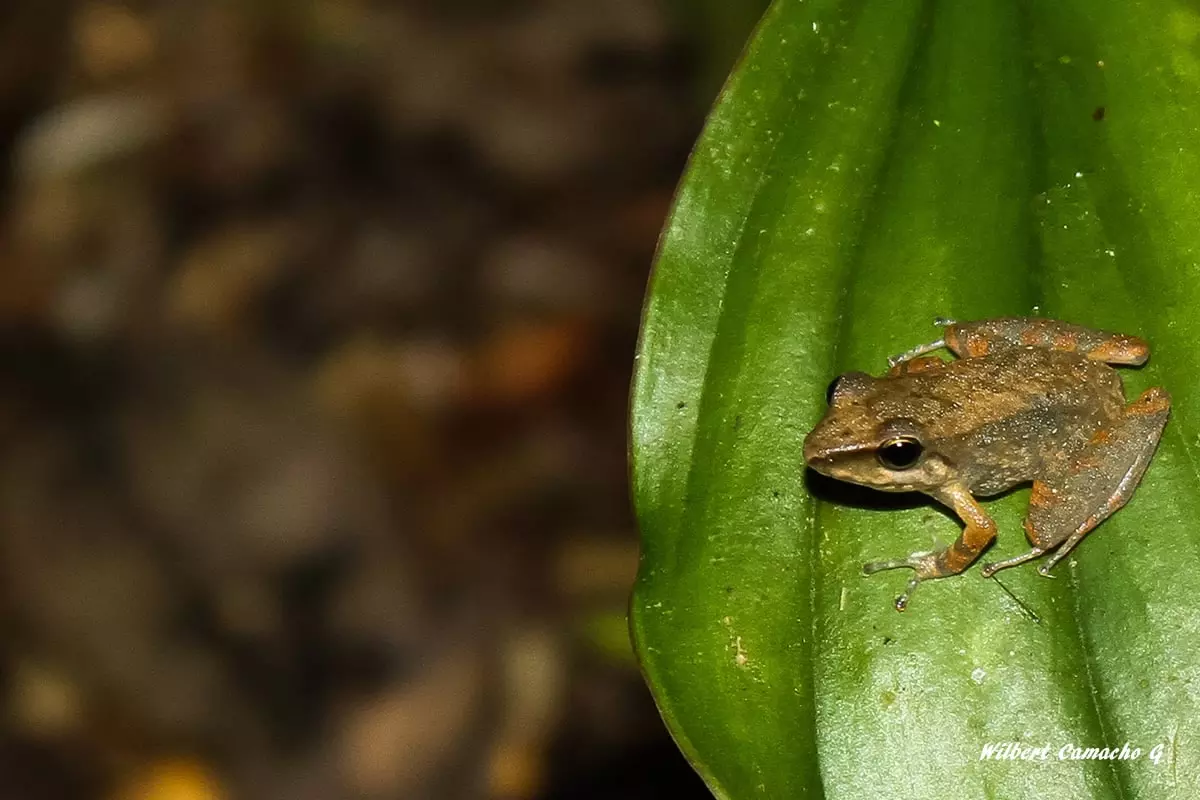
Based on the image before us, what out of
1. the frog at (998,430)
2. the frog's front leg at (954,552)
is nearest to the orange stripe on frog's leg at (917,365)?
the frog at (998,430)

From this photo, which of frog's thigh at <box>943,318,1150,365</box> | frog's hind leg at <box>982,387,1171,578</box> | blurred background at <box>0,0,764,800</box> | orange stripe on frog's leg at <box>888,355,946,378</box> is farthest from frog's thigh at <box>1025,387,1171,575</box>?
blurred background at <box>0,0,764,800</box>

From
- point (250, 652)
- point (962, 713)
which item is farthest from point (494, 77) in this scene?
point (962, 713)

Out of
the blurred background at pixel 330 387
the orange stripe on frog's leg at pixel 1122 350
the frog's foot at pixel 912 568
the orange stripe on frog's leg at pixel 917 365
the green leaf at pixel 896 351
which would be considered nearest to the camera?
the green leaf at pixel 896 351

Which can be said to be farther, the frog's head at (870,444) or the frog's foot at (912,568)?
the frog's head at (870,444)

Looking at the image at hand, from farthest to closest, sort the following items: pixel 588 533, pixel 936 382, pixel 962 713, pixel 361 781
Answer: pixel 588 533 → pixel 361 781 → pixel 936 382 → pixel 962 713

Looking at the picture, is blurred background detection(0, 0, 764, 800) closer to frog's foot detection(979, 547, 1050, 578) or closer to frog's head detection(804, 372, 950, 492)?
frog's head detection(804, 372, 950, 492)

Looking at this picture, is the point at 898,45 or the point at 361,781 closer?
the point at 898,45

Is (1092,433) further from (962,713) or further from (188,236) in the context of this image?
(188,236)

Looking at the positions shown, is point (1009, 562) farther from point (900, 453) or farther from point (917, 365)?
point (917, 365)

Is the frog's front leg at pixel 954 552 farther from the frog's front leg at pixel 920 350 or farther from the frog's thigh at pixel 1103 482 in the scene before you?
the frog's front leg at pixel 920 350
